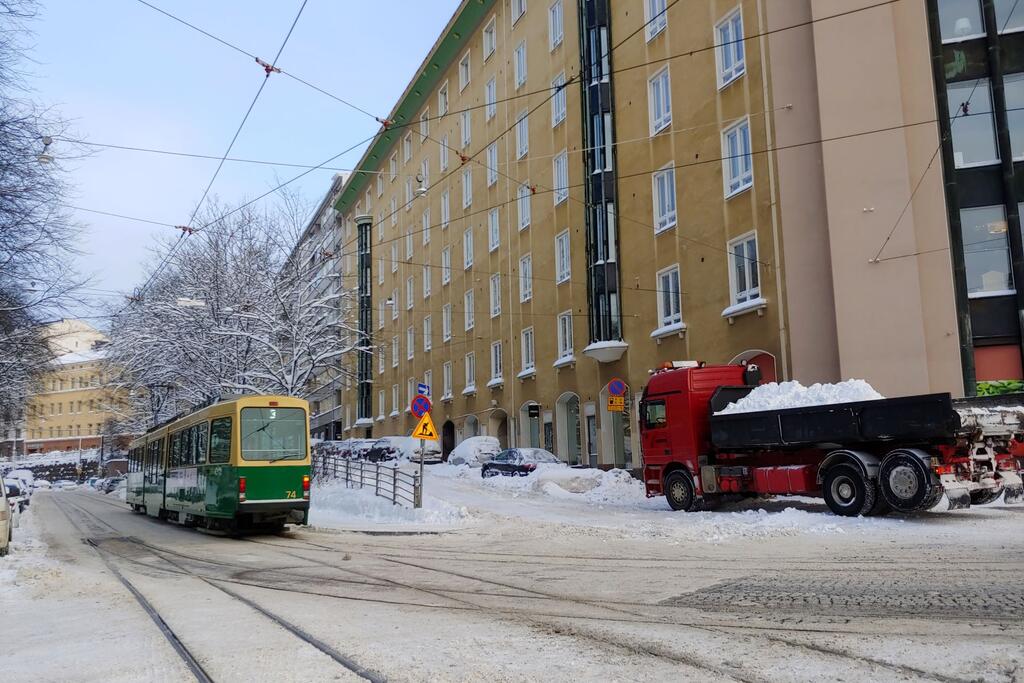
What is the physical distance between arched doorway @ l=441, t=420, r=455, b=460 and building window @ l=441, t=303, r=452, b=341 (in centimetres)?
455

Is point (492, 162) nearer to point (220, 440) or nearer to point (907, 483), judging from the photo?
point (220, 440)

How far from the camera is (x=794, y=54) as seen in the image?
74.0ft

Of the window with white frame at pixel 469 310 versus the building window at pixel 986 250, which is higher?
the window with white frame at pixel 469 310

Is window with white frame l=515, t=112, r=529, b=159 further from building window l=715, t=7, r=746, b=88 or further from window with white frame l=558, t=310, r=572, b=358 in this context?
building window l=715, t=7, r=746, b=88

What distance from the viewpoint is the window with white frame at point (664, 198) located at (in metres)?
27.4

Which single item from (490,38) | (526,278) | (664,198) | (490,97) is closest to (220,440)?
(664,198)

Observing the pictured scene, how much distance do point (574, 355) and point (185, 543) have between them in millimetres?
18426

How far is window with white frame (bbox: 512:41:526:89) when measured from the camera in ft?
124

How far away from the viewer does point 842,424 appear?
1471 cm

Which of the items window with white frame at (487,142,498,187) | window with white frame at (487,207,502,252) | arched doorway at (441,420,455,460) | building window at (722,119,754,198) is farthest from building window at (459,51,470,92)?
building window at (722,119,754,198)

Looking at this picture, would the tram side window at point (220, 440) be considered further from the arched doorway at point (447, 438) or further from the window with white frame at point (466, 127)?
the window with white frame at point (466, 127)

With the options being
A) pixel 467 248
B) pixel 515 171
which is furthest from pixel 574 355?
pixel 467 248

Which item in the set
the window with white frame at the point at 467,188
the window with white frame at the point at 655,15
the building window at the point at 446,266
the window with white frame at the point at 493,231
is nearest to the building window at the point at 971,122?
the window with white frame at the point at 655,15

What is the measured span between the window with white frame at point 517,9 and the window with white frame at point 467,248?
1030cm
